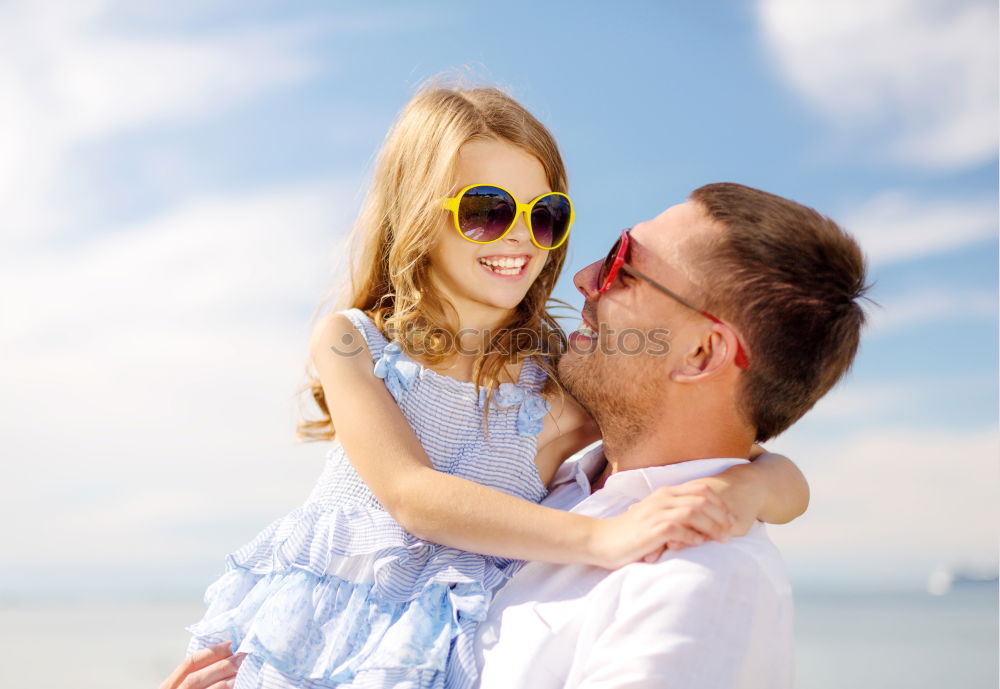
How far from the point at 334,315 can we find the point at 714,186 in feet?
5.50

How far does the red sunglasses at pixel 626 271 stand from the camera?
11.1ft

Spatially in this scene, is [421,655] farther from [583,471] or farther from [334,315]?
[334,315]

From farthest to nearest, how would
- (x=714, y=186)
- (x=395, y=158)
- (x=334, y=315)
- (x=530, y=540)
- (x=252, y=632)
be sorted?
(x=395, y=158), (x=334, y=315), (x=714, y=186), (x=252, y=632), (x=530, y=540)

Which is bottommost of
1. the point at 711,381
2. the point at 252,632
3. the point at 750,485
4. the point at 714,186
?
the point at 252,632

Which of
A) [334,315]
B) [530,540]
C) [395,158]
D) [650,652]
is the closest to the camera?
[650,652]

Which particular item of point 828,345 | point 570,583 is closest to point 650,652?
point 570,583

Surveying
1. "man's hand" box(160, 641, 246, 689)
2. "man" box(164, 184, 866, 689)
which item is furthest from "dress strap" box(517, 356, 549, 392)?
"man's hand" box(160, 641, 246, 689)

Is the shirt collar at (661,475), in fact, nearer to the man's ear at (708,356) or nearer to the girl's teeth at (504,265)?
the man's ear at (708,356)

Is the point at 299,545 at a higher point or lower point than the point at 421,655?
higher

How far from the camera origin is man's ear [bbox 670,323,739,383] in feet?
11.1

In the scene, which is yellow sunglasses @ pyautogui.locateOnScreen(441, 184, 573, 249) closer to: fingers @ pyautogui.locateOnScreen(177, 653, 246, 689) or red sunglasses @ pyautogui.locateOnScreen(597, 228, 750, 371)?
red sunglasses @ pyautogui.locateOnScreen(597, 228, 750, 371)

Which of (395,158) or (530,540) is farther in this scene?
(395,158)

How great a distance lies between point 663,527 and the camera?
2783 mm

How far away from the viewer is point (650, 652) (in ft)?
8.71
